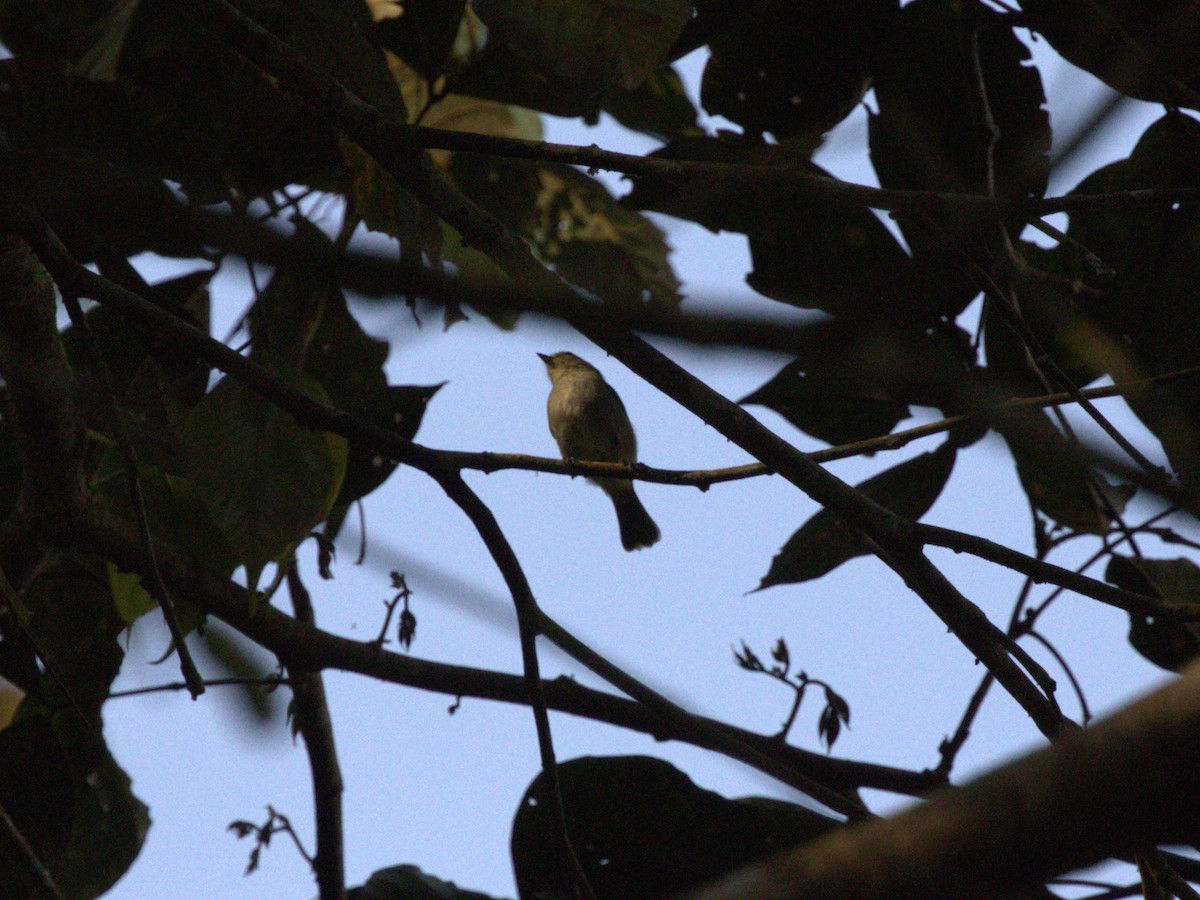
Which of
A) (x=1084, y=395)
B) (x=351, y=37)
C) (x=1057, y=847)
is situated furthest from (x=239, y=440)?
(x=1057, y=847)

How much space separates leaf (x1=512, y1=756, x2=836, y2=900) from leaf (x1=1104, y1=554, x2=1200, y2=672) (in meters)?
0.98

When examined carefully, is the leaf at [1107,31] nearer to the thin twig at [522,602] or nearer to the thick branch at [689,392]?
the thick branch at [689,392]

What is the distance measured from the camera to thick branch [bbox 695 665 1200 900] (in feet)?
1.86

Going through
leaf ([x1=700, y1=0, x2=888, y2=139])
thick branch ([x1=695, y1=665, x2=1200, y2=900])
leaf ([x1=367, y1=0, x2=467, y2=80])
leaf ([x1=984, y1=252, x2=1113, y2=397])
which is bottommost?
thick branch ([x1=695, y1=665, x2=1200, y2=900])

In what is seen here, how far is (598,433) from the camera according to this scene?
6156mm

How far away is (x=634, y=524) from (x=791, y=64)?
11.6 feet

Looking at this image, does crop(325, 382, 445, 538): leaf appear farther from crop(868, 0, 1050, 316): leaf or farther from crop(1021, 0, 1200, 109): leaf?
crop(1021, 0, 1200, 109): leaf

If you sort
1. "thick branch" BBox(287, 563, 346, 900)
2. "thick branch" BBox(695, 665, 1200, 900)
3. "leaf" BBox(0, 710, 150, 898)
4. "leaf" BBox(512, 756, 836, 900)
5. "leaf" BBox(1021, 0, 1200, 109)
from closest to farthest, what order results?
"thick branch" BBox(695, 665, 1200, 900), "leaf" BBox(1021, 0, 1200, 109), "leaf" BBox(512, 756, 836, 900), "leaf" BBox(0, 710, 150, 898), "thick branch" BBox(287, 563, 346, 900)

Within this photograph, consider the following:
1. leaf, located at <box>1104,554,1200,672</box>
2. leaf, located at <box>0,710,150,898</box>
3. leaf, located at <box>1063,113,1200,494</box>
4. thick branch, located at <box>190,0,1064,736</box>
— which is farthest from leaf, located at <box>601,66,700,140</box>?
leaf, located at <box>0,710,150,898</box>

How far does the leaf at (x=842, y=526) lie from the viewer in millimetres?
2941

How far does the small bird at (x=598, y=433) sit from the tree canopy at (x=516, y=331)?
2.19 m

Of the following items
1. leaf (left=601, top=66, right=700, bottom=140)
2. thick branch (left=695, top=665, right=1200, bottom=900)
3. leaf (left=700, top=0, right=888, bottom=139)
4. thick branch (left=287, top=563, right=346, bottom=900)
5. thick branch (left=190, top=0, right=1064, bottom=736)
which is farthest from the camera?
leaf (left=601, top=66, right=700, bottom=140)

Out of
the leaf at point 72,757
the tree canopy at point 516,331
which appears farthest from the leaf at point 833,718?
the leaf at point 72,757

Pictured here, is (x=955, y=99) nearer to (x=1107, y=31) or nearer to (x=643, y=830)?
(x=1107, y=31)
